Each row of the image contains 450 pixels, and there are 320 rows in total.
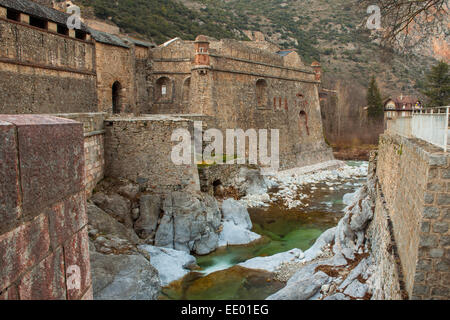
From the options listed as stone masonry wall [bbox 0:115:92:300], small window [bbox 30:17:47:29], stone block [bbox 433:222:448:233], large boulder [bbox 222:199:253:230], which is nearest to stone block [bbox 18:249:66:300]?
stone masonry wall [bbox 0:115:92:300]

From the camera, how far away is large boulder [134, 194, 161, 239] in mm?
10492

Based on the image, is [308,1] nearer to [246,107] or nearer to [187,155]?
[246,107]

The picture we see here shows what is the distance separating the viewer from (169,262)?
9.63 m

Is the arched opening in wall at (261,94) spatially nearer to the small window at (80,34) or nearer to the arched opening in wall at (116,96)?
the arched opening in wall at (116,96)

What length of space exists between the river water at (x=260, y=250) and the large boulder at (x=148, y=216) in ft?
5.54

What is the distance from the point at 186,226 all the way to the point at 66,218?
8.60m

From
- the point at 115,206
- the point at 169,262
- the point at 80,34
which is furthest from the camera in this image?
the point at 80,34

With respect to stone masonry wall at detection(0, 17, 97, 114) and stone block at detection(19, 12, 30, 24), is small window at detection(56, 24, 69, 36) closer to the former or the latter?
stone masonry wall at detection(0, 17, 97, 114)

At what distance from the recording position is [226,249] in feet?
38.1

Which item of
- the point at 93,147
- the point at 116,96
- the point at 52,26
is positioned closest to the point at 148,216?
the point at 93,147

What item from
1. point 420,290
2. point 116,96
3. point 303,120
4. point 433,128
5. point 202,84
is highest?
point 202,84

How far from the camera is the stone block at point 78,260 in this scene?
2.42m

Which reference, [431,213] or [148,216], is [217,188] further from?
[431,213]

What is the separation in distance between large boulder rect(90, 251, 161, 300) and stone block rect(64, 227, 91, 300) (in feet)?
13.7
